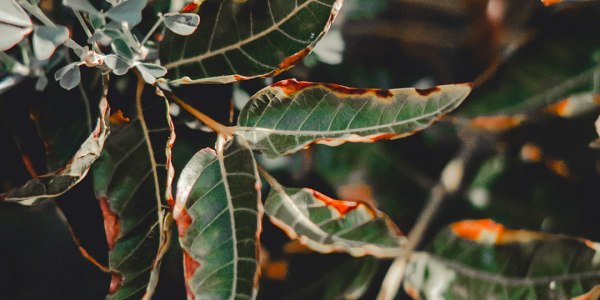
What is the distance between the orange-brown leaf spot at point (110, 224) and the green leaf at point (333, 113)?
0.13 metres

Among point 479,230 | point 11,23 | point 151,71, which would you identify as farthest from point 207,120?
point 479,230

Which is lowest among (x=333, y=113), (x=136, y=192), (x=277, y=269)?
(x=277, y=269)

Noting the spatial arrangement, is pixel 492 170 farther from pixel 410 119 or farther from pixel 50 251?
pixel 50 251

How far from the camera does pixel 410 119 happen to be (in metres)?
0.49

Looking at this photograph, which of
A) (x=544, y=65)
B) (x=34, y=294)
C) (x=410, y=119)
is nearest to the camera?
(x=410, y=119)

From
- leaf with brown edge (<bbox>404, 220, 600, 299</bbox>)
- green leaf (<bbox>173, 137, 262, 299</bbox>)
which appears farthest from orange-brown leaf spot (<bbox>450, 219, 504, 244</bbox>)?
green leaf (<bbox>173, 137, 262, 299</bbox>)

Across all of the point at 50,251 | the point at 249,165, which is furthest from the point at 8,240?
the point at 249,165

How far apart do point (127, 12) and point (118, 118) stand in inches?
4.9

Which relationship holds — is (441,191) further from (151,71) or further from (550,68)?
(151,71)

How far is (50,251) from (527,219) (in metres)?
0.52

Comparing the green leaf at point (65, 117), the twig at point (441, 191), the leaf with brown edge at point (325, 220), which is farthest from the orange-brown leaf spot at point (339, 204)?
the green leaf at point (65, 117)

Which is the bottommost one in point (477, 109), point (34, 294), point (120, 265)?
point (34, 294)

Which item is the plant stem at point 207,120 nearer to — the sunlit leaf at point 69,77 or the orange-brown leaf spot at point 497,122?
the sunlit leaf at point 69,77

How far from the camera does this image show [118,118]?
0.57 meters
